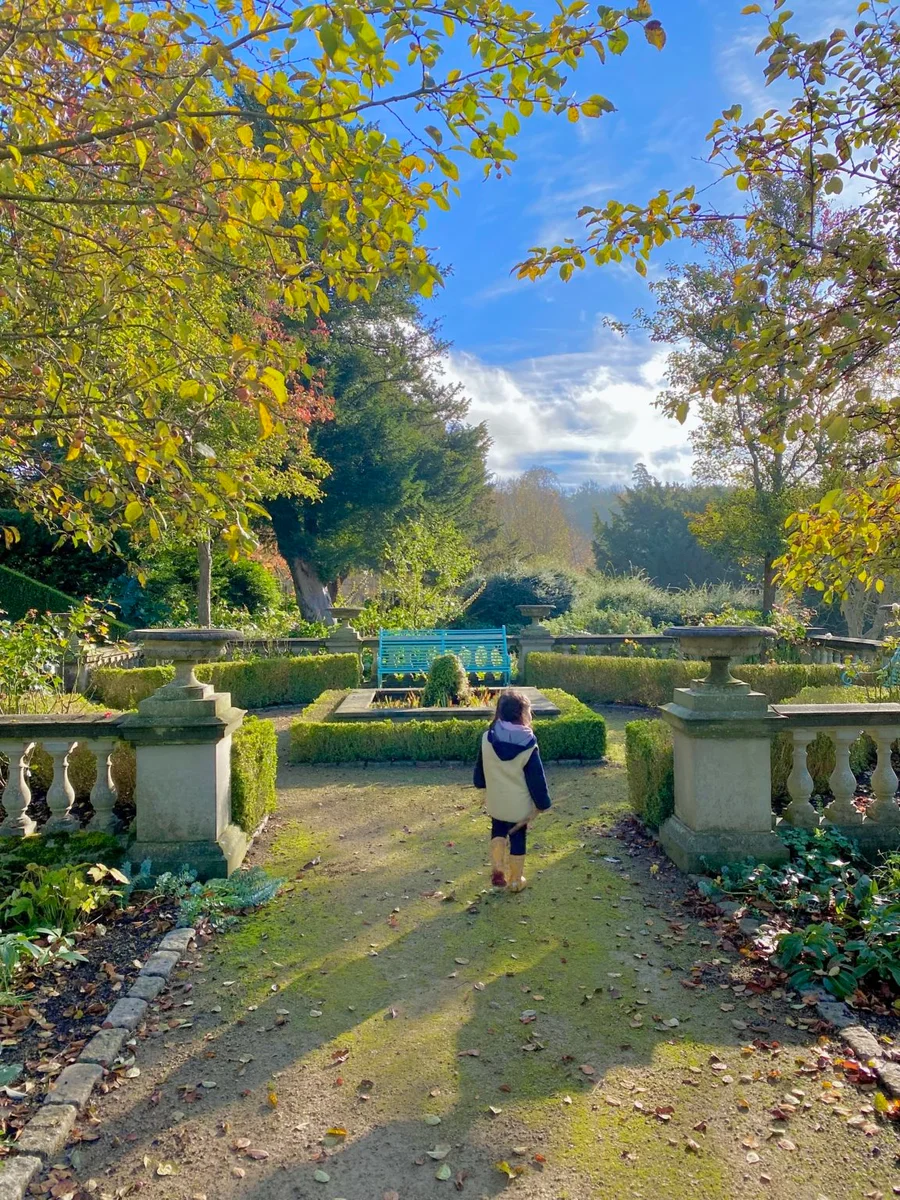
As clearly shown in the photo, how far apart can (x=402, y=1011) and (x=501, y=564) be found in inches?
1139

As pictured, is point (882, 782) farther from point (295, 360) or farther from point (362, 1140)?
point (295, 360)

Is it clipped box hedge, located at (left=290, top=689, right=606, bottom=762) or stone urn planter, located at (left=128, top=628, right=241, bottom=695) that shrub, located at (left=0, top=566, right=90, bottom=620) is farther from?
stone urn planter, located at (left=128, top=628, right=241, bottom=695)

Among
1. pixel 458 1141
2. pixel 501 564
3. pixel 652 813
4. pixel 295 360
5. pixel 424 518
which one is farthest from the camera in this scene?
pixel 501 564

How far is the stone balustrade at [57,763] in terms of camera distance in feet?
14.7

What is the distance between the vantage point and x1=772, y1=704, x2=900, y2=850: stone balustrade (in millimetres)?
4473

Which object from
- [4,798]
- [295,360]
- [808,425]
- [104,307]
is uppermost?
[104,307]

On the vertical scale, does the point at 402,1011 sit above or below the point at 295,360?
below

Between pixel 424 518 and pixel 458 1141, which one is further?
pixel 424 518

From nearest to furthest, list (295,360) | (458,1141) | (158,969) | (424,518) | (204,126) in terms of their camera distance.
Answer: (458,1141) < (204,126) < (295,360) < (158,969) < (424,518)

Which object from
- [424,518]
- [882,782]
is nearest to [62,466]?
[882,782]

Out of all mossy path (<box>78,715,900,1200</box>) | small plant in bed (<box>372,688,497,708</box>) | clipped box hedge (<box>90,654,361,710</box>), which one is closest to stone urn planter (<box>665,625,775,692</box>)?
mossy path (<box>78,715,900,1200</box>)

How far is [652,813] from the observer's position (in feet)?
16.9

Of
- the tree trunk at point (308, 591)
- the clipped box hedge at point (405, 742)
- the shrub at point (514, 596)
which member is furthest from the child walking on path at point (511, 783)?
the tree trunk at point (308, 591)

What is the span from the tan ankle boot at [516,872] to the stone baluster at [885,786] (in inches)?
88.7
